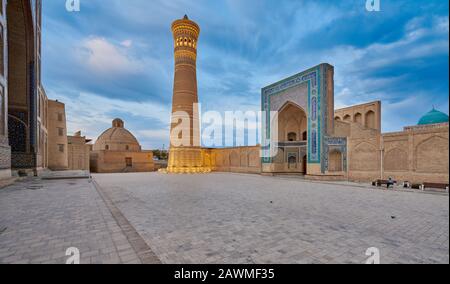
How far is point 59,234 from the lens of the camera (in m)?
3.21

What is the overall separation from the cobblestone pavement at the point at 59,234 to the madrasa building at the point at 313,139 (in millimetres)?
13147

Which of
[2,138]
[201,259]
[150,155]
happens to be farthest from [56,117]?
[201,259]

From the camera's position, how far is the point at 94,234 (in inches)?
128

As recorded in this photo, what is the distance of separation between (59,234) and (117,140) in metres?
29.3

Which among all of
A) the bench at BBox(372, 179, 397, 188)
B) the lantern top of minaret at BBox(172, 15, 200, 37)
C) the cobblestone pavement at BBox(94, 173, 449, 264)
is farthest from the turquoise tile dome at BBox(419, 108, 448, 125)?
the lantern top of minaret at BBox(172, 15, 200, 37)

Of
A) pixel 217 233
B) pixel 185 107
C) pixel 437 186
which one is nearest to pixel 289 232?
pixel 217 233

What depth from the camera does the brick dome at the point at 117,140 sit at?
29547 millimetres

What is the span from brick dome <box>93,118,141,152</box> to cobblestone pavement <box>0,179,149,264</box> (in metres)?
25.5

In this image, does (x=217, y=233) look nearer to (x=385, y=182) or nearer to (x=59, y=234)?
(x=59, y=234)

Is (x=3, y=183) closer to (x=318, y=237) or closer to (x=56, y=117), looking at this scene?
(x=318, y=237)

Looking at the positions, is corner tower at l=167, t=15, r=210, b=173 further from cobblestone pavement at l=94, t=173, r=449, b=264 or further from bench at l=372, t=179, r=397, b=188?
cobblestone pavement at l=94, t=173, r=449, b=264

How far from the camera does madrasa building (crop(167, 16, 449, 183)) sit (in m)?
10.7

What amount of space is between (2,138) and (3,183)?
1.60m

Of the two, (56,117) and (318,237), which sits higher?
(56,117)
